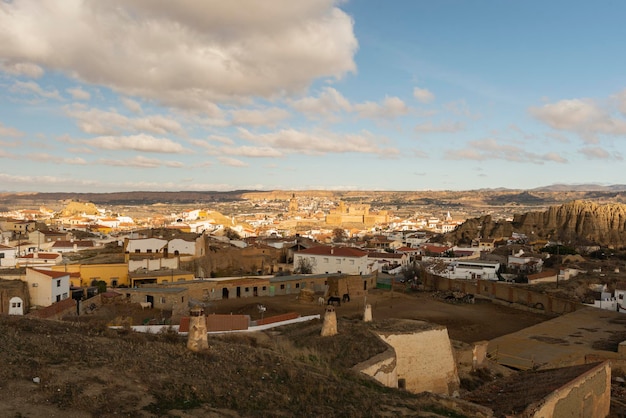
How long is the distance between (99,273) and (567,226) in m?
61.9

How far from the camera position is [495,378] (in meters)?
17.7

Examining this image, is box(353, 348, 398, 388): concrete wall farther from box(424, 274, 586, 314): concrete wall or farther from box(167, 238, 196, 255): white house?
box(167, 238, 196, 255): white house

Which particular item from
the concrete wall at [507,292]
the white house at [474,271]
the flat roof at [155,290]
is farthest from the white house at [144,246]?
the white house at [474,271]

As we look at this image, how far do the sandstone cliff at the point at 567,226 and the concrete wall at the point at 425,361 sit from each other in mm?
53558

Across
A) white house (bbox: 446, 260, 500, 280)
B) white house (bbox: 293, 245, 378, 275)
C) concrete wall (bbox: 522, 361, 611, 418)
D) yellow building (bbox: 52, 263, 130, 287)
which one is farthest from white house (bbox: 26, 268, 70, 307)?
white house (bbox: 446, 260, 500, 280)

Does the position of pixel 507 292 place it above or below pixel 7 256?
below

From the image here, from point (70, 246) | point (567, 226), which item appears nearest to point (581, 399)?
point (70, 246)

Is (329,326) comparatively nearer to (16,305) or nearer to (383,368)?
(383,368)

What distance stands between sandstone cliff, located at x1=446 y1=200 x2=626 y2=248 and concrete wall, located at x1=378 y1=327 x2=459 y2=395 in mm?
53558

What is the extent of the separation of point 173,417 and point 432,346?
409 inches

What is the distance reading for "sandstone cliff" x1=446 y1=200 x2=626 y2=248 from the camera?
6800 centimetres

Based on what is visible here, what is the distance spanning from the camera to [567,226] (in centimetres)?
7225

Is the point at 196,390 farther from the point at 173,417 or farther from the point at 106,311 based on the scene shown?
the point at 106,311

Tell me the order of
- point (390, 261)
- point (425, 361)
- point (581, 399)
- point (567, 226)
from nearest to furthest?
point (581, 399) < point (425, 361) < point (390, 261) < point (567, 226)
